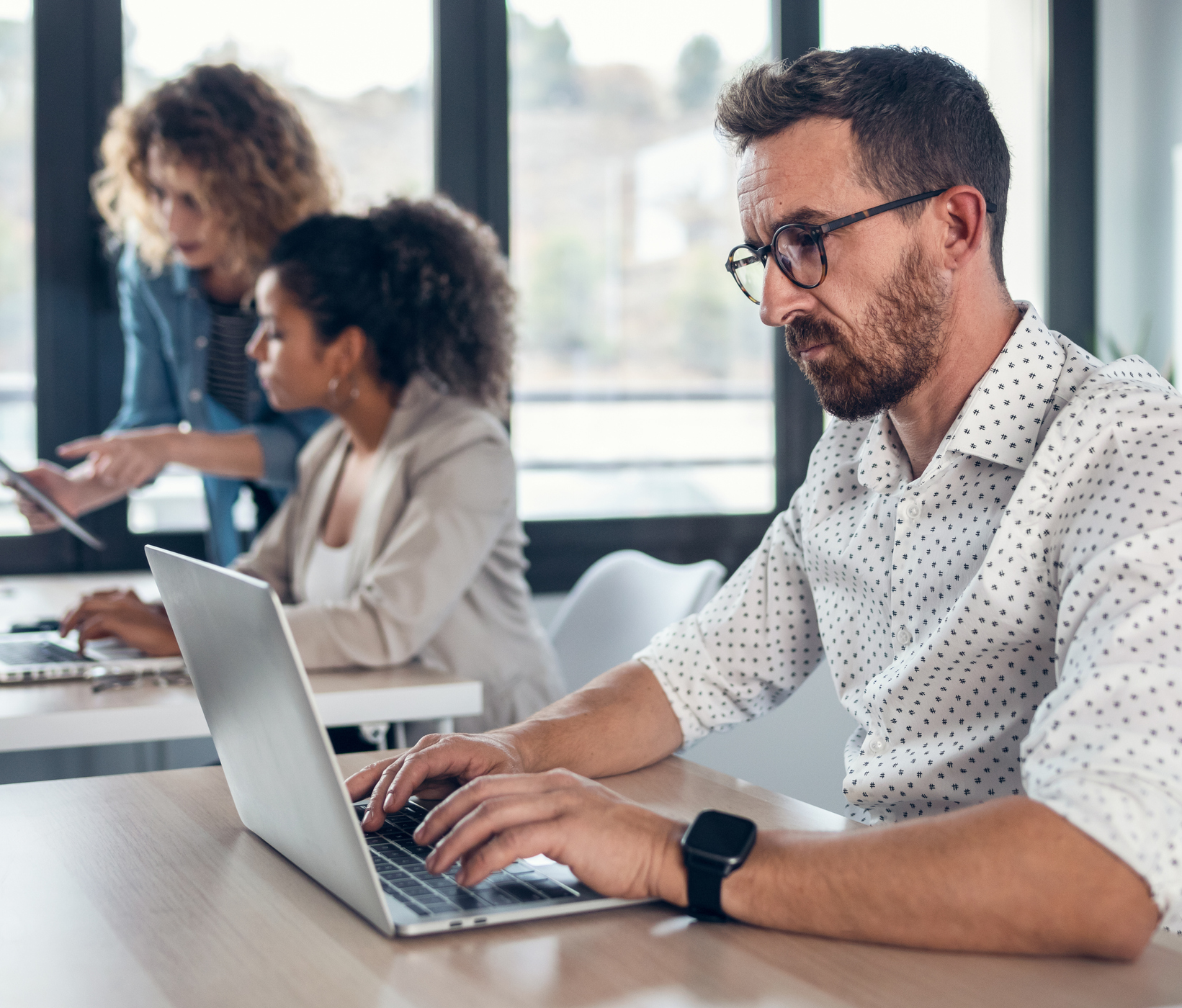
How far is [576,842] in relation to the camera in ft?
2.78

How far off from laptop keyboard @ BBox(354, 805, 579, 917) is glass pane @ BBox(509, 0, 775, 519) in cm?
222

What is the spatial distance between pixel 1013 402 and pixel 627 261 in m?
2.16

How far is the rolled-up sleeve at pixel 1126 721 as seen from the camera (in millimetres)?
759

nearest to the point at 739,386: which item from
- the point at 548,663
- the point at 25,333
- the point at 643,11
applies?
the point at 643,11

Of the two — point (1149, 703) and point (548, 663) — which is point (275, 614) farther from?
point (548, 663)

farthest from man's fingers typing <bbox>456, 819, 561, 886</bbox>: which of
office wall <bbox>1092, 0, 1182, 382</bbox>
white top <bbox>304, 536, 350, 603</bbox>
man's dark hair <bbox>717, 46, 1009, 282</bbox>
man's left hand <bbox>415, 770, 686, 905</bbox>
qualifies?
office wall <bbox>1092, 0, 1182, 382</bbox>

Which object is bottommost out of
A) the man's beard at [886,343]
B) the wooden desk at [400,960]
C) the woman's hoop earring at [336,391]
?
the wooden desk at [400,960]

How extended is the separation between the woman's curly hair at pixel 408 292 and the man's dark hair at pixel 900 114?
3.73 ft

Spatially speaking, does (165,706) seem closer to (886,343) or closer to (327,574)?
(327,574)

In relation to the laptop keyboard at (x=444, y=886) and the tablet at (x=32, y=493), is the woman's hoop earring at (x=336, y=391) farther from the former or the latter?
the laptop keyboard at (x=444, y=886)

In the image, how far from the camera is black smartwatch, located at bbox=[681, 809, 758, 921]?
0.82m

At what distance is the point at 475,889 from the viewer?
0.86 meters

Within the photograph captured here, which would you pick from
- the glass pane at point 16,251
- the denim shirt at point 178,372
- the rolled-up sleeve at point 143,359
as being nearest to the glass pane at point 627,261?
the denim shirt at point 178,372

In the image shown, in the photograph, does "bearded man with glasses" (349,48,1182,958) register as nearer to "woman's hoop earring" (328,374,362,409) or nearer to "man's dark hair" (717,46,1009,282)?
"man's dark hair" (717,46,1009,282)
